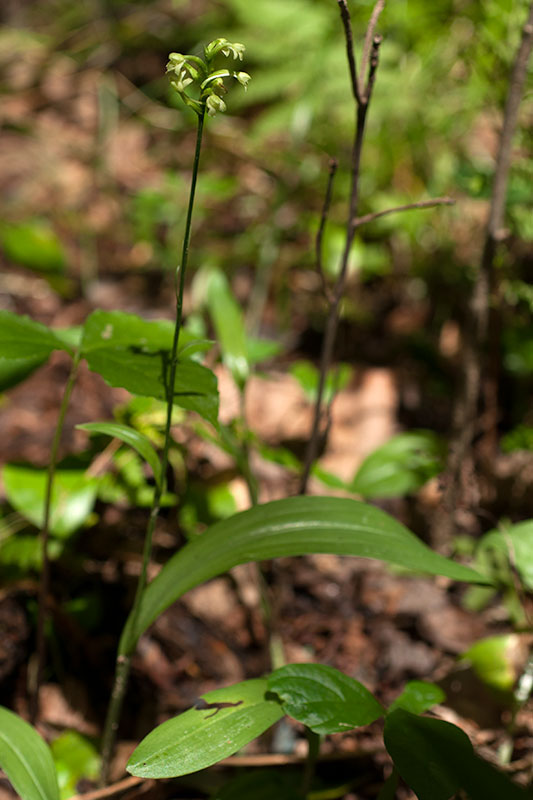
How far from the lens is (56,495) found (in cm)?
171

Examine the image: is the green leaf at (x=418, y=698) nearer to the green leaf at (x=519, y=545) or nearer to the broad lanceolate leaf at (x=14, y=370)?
the green leaf at (x=519, y=545)

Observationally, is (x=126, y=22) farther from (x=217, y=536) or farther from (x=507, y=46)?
(x=217, y=536)

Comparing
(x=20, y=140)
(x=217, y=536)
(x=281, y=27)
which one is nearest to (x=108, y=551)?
(x=217, y=536)

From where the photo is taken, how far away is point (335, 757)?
1493mm

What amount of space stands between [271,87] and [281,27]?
0.32 m

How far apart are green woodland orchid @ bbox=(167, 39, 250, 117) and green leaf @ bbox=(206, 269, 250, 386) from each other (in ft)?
3.00

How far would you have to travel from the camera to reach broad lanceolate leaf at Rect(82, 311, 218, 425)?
1131 millimetres

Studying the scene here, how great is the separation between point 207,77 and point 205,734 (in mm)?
1001

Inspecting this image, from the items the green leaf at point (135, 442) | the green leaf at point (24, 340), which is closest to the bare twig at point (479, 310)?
the green leaf at point (135, 442)

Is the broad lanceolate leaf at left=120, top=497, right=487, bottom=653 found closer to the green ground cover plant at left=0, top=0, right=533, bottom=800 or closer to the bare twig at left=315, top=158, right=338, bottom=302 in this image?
the green ground cover plant at left=0, top=0, right=533, bottom=800

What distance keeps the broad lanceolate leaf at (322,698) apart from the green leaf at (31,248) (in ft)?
8.08

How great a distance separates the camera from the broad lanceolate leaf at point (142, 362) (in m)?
1.13

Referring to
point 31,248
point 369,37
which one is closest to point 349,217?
point 369,37

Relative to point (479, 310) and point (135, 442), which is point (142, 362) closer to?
point (135, 442)
